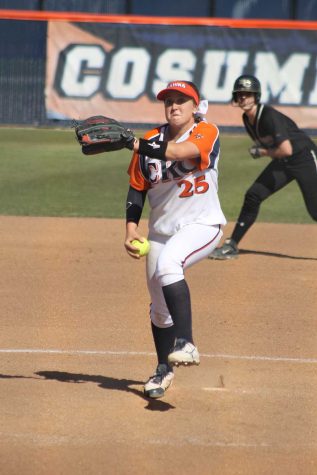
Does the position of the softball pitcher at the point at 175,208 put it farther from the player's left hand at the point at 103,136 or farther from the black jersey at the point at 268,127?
the black jersey at the point at 268,127

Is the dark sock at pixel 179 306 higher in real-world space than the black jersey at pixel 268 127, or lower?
lower

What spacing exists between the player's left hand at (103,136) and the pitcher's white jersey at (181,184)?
0.33 m

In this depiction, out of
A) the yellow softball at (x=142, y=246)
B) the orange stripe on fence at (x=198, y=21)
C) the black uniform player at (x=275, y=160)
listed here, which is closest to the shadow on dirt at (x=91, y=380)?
the yellow softball at (x=142, y=246)

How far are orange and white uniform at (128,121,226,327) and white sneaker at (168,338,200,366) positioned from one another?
39 cm

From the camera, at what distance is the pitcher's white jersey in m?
6.28

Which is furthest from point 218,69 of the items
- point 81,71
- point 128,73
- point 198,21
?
point 81,71

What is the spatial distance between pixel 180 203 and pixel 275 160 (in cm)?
524

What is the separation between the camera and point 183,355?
5.93 metres

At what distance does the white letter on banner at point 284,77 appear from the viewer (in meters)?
22.3

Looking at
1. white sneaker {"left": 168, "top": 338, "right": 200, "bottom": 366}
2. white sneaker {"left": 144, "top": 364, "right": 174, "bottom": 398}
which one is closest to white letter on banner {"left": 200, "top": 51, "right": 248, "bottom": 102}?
white sneaker {"left": 144, "top": 364, "right": 174, "bottom": 398}

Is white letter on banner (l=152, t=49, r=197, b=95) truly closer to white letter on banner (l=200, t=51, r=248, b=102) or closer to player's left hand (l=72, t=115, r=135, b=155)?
white letter on banner (l=200, t=51, r=248, b=102)

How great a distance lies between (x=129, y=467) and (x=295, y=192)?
12.4m

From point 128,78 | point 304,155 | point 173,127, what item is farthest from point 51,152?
point 173,127

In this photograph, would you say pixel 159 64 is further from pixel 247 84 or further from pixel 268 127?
pixel 247 84
